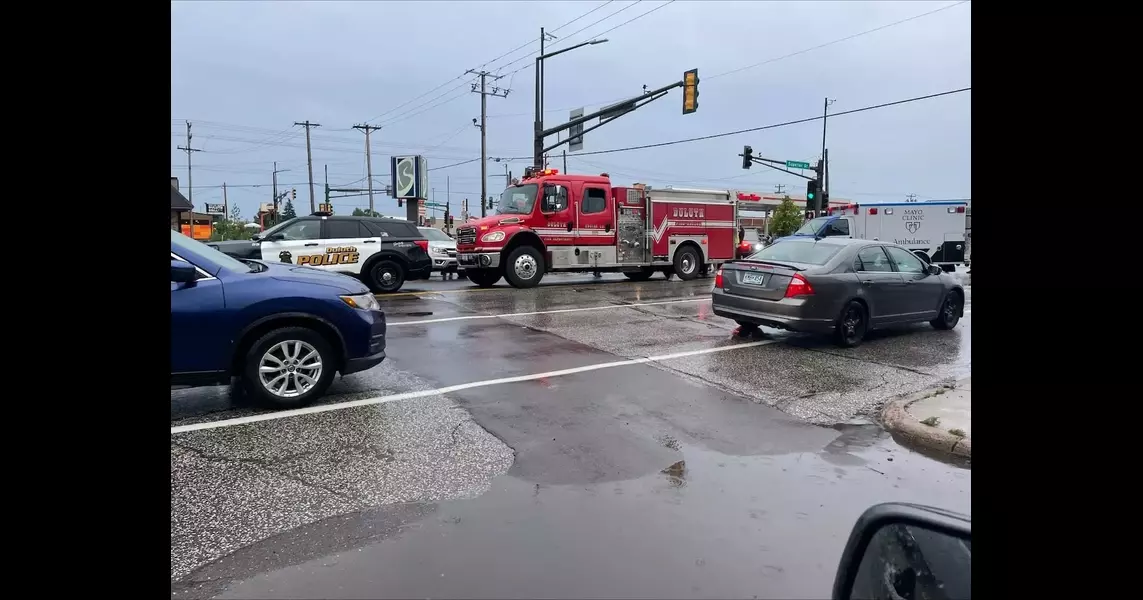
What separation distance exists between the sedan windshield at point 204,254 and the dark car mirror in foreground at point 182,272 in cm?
10

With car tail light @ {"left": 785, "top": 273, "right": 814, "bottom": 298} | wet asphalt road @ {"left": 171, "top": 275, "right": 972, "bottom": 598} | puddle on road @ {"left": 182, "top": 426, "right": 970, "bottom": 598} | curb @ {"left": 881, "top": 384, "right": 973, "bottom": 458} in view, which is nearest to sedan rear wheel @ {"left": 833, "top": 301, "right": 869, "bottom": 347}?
car tail light @ {"left": 785, "top": 273, "right": 814, "bottom": 298}

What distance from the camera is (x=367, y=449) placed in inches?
197

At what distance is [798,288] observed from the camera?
8.91 m

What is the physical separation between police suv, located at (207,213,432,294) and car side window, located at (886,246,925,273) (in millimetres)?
10035

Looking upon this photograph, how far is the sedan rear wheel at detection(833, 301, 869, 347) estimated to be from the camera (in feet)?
30.3

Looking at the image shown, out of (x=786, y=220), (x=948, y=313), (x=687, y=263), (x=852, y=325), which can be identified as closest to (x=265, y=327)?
(x=852, y=325)

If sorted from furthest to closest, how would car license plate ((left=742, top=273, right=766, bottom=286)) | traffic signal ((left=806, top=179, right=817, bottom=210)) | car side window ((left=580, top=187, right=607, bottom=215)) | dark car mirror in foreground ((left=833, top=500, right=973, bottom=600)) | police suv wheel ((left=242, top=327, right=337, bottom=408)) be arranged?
traffic signal ((left=806, top=179, right=817, bottom=210)) → car side window ((left=580, top=187, right=607, bottom=215)) → car license plate ((left=742, top=273, right=766, bottom=286)) → police suv wheel ((left=242, top=327, right=337, bottom=408)) → dark car mirror in foreground ((left=833, top=500, right=973, bottom=600))

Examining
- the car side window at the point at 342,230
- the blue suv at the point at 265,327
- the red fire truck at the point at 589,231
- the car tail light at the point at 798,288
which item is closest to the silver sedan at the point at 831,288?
the car tail light at the point at 798,288

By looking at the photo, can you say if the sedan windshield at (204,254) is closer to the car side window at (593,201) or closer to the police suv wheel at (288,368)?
the police suv wheel at (288,368)

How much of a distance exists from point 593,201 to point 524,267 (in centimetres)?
267

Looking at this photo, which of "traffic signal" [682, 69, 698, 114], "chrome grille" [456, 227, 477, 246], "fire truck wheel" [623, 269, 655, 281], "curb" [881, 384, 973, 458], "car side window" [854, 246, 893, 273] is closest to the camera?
"curb" [881, 384, 973, 458]

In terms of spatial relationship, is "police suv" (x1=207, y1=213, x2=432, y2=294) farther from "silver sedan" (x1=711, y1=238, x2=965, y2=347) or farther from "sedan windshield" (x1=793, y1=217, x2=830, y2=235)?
"sedan windshield" (x1=793, y1=217, x2=830, y2=235)

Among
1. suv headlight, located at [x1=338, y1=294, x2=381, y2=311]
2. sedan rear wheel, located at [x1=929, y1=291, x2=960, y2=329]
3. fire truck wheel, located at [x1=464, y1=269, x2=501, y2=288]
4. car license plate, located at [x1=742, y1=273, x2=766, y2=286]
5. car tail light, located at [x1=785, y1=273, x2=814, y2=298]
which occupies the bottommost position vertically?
sedan rear wheel, located at [x1=929, y1=291, x2=960, y2=329]
